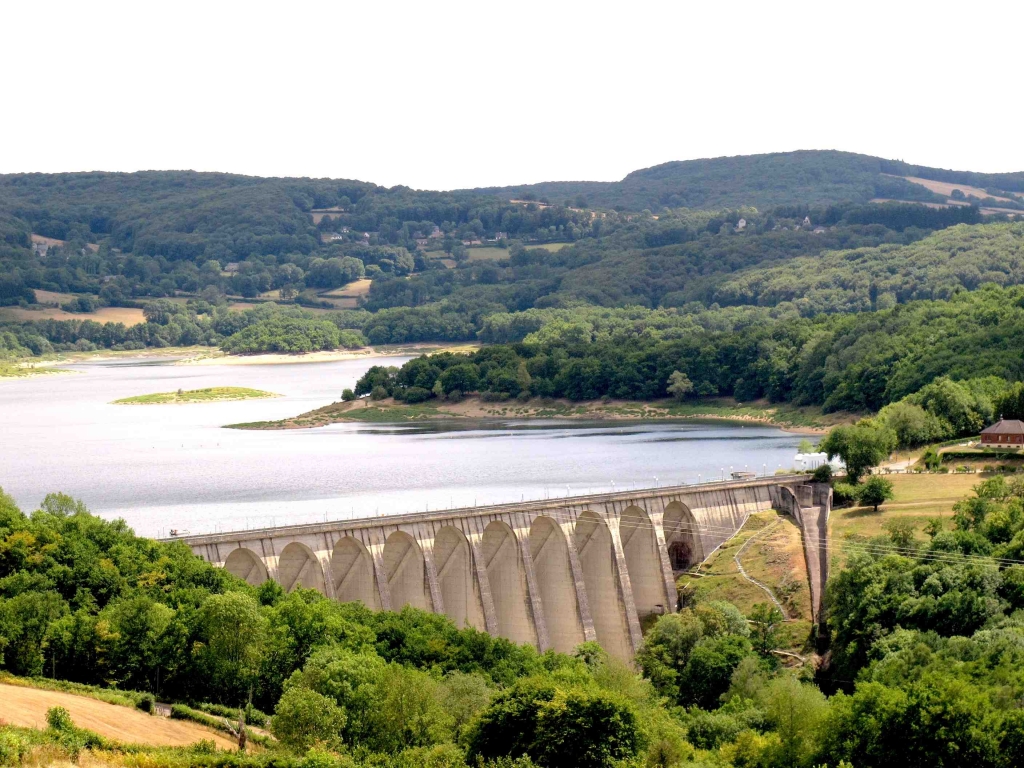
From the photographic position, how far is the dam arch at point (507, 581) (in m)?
73.8

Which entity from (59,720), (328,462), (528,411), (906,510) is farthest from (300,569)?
(528,411)

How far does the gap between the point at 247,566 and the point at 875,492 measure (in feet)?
131

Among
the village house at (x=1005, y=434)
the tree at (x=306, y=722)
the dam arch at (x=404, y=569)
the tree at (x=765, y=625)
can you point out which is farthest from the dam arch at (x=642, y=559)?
the tree at (x=306, y=722)

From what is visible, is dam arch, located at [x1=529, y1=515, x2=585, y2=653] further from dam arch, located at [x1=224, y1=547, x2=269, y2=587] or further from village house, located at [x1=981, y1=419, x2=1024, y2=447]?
village house, located at [x1=981, y1=419, x2=1024, y2=447]

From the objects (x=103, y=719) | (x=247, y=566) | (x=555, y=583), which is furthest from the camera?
(x=555, y=583)

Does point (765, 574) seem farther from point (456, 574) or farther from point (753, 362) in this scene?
point (753, 362)

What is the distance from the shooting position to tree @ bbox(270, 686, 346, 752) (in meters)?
47.8

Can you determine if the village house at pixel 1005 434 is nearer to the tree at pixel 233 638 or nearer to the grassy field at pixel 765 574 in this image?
the grassy field at pixel 765 574

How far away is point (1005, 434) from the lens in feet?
322

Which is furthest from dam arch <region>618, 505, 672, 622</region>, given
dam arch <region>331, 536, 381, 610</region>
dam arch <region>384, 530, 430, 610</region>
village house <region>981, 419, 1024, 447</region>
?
village house <region>981, 419, 1024, 447</region>

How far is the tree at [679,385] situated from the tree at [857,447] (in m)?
82.2

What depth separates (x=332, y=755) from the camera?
44.5 m

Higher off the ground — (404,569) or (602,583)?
(404,569)

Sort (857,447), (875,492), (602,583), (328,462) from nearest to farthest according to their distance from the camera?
(602,583)
(875,492)
(857,447)
(328,462)
